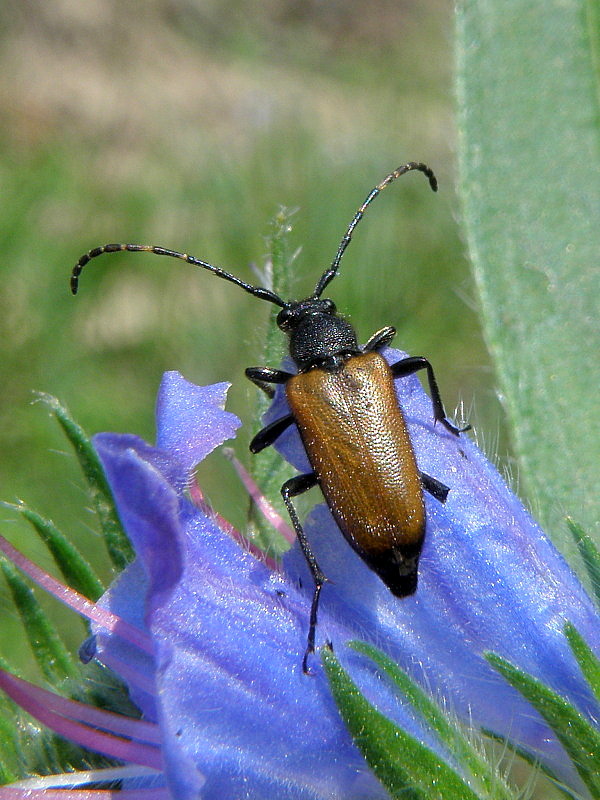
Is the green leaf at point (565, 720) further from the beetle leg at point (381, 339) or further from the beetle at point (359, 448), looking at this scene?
the beetle leg at point (381, 339)

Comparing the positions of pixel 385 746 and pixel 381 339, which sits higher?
pixel 381 339

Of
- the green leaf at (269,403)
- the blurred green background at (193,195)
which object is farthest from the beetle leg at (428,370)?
the blurred green background at (193,195)

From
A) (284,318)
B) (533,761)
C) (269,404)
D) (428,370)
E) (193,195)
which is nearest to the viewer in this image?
(533,761)

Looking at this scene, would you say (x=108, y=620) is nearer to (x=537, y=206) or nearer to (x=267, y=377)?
(x=267, y=377)

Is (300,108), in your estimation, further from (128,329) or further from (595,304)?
(595,304)

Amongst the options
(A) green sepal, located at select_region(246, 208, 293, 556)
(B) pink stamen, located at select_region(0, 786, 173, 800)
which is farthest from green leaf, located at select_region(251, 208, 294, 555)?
(B) pink stamen, located at select_region(0, 786, 173, 800)

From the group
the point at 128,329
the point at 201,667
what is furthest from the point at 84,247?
the point at 201,667

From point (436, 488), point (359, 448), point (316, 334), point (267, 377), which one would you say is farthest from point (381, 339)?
point (436, 488)
